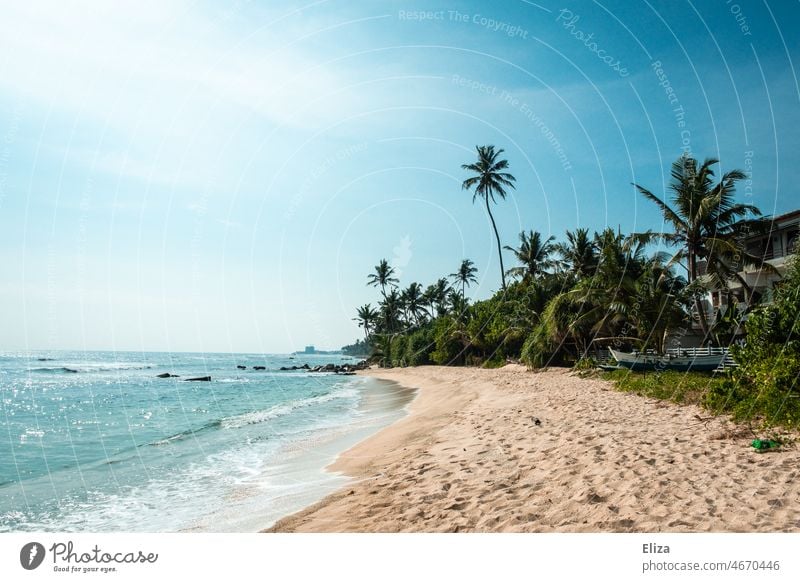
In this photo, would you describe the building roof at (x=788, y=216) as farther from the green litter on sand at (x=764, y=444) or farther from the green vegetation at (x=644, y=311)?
the green litter on sand at (x=764, y=444)

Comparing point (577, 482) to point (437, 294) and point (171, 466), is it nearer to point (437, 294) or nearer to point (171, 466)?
point (171, 466)

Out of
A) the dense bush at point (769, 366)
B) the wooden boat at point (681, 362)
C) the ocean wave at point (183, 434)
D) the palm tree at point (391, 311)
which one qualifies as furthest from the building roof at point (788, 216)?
the palm tree at point (391, 311)

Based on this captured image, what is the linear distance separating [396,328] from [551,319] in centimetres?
5341

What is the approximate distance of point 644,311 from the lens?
22.2 meters

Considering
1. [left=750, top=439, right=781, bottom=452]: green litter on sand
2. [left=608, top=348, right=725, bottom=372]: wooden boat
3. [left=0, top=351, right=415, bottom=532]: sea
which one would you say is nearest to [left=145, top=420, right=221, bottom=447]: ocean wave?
[left=0, top=351, right=415, bottom=532]: sea

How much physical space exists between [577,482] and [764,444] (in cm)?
318

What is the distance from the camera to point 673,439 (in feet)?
24.8

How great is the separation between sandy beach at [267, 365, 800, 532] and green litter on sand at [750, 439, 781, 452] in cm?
21

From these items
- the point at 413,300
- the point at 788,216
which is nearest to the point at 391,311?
the point at 413,300

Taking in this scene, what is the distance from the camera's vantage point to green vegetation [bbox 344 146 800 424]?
30.2ft

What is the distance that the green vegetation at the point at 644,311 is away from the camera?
9195 millimetres

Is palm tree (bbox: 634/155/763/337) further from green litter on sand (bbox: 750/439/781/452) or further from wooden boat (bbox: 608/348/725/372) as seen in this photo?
green litter on sand (bbox: 750/439/781/452)

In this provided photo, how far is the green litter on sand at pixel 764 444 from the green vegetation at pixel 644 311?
53.5 inches
